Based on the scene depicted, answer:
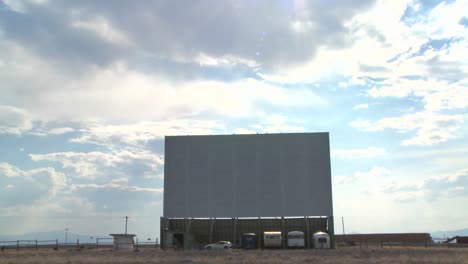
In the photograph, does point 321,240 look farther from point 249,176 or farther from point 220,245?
point 249,176

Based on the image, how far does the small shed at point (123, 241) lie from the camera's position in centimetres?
6612

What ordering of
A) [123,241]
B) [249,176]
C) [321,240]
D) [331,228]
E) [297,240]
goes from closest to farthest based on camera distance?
[321,240]
[297,240]
[123,241]
[331,228]
[249,176]

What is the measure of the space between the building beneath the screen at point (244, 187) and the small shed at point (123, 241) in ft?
15.7

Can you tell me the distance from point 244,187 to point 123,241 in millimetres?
18108

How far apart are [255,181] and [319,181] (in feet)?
29.5

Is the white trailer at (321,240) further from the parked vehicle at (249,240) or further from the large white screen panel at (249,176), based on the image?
the parked vehicle at (249,240)

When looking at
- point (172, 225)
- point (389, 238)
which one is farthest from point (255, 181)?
point (389, 238)

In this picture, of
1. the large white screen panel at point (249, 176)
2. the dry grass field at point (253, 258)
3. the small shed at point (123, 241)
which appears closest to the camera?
the dry grass field at point (253, 258)

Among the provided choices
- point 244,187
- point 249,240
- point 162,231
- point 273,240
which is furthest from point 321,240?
point 162,231

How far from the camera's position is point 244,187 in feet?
235

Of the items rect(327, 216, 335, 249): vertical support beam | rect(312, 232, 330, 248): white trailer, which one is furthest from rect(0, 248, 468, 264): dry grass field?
rect(327, 216, 335, 249): vertical support beam

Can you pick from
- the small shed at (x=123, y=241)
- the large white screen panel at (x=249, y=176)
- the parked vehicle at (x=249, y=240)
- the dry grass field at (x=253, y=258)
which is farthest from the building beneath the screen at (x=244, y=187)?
the dry grass field at (x=253, y=258)

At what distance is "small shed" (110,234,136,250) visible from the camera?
66125 millimetres

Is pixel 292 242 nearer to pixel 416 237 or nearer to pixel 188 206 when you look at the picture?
pixel 188 206
